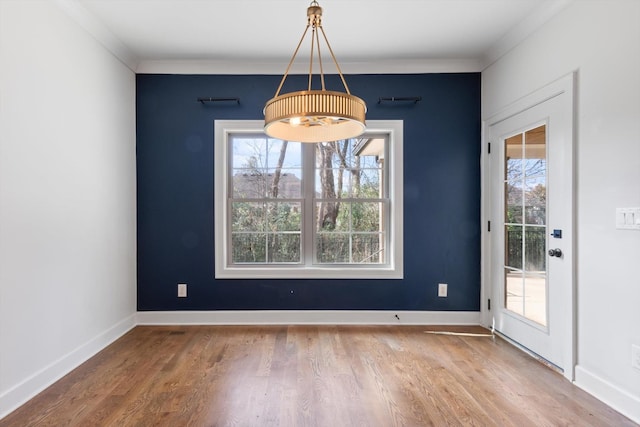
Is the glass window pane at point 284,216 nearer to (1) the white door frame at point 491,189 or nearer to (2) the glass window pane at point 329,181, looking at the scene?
(2) the glass window pane at point 329,181

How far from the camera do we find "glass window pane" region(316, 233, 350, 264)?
12.2ft

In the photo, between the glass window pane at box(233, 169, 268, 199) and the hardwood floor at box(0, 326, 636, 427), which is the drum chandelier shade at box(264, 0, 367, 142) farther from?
the glass window pane at box(233, 169, 268, 199)

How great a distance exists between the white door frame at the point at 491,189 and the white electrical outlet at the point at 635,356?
1.32 feet

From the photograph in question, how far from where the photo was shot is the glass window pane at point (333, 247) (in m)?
3.72

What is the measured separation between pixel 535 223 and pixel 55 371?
3.69 m

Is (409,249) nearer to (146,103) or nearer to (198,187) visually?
(198,187)

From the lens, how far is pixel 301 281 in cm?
361

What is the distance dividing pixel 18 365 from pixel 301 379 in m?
1.72

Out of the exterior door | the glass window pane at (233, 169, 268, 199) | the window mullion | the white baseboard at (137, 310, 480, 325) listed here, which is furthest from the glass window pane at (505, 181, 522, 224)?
the glass window pane at (233, 169, 268, 199)

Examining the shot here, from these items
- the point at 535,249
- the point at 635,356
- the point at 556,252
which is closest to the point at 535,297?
the point at 535,249

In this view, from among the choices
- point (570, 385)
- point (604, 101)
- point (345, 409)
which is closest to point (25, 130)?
point (345, 409)

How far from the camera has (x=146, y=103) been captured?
11.7 feet

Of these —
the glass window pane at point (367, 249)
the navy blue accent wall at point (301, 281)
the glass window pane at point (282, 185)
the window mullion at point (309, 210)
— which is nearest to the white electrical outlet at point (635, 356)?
the navy blue accent wall at point (301, 281)

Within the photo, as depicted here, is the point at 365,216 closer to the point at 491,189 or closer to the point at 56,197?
the point at 491,189
